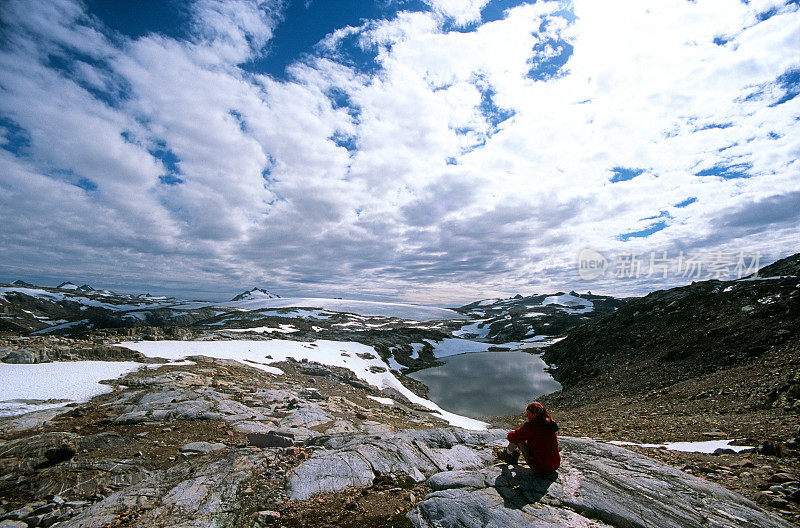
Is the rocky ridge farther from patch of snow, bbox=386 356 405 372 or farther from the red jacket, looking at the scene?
patch of snow, bbox=386 356 405 372

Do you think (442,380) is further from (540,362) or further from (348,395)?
(348,395)

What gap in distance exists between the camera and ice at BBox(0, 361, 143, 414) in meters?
13.8

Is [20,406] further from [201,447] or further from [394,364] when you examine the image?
[394,364]

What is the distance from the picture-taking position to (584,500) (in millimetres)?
6898

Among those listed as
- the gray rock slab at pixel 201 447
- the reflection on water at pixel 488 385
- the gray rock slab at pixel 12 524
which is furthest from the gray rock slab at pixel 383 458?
the reflection on water at pixel 488 385

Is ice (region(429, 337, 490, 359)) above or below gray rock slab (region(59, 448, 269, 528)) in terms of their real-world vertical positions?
below

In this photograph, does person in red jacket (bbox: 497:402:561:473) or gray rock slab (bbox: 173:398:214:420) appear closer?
person in red jacket (bbox: 497:402:561:473)

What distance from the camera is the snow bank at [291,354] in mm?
26663

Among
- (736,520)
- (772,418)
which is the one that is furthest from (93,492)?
(772,418)

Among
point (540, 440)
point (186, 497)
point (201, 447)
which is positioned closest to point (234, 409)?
point (201, 447)

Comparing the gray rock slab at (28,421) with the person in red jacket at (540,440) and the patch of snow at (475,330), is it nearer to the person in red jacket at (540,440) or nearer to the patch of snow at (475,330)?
the person in red jacket at (540,440)

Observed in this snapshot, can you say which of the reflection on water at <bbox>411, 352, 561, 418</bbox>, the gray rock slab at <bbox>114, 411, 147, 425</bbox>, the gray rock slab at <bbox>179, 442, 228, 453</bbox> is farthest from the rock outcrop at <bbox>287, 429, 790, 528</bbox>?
the reflection on water at <bbox>411, 352, 561, 418</bbox>

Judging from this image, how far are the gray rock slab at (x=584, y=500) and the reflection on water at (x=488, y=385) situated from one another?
92.9 feet

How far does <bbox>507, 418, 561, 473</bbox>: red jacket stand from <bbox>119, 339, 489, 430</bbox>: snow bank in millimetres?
19191
